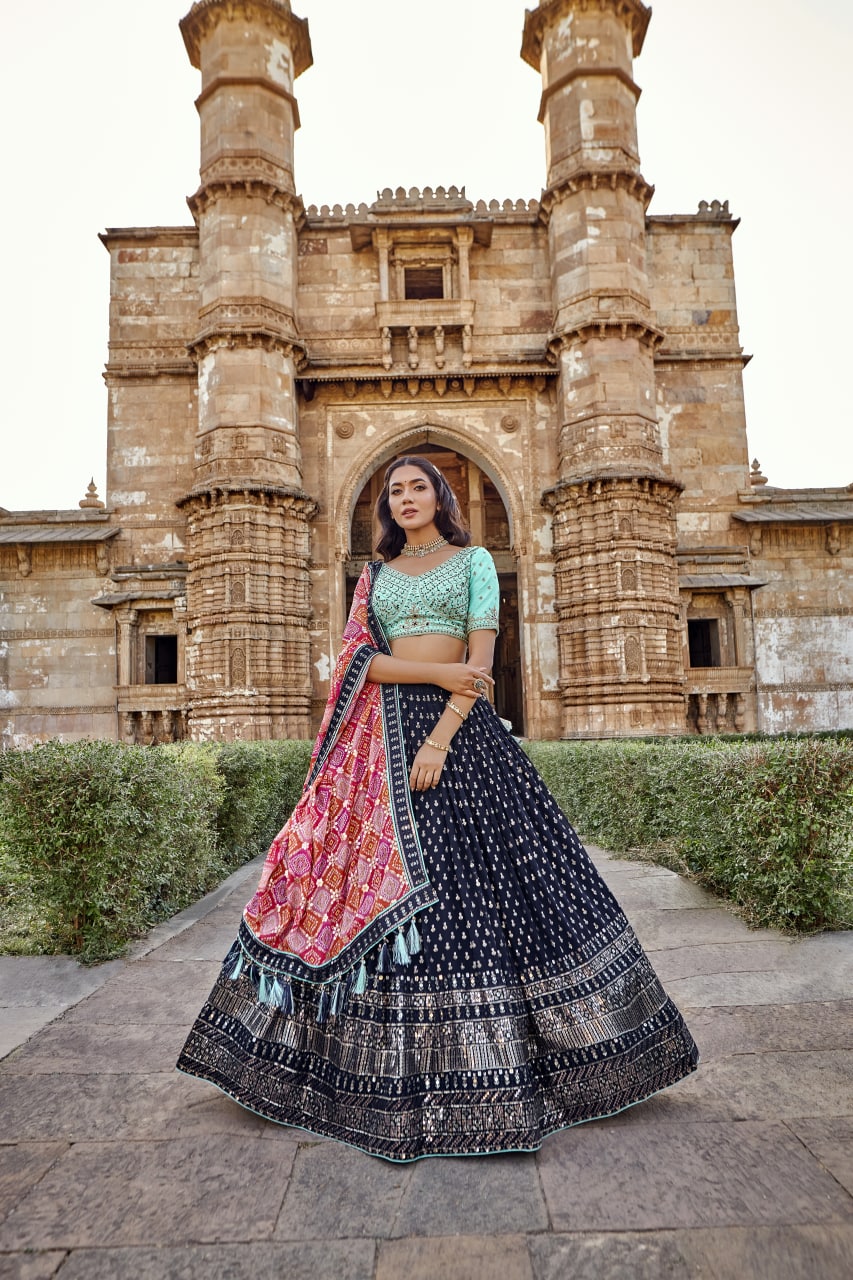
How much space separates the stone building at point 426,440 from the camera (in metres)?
14.8

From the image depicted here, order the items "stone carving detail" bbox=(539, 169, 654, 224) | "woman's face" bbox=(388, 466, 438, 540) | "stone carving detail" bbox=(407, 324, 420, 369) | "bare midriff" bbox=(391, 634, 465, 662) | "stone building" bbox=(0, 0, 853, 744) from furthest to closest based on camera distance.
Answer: "stone carving detail" bbox=(407, 324, 420, 369) < "stone carving detail" bbox=(539, 169, 654, 224) < "stone building" bbox=(0, 0, 853, 744) < "woman's face" bbox=(388, 466, 438, 540) < "bare midriff" bbox=(391, 634, 465, 662)

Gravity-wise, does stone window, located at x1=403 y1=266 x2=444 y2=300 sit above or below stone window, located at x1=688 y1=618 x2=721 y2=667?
above

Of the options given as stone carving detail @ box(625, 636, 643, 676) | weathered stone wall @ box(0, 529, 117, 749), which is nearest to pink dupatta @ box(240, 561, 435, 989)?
stone carving detail @ box(625, 636, 643, 676)

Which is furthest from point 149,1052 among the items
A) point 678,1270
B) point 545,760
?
point 545,760

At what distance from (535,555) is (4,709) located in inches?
428

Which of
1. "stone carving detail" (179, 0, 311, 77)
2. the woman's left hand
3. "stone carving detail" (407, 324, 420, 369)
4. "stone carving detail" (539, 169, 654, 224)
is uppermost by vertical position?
"stone carving detail" (179, 0, 311, 77)

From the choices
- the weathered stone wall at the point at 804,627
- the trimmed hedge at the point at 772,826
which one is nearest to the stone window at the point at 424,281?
the weathered stone wall at the point at 804,627

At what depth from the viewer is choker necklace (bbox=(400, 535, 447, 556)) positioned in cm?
280

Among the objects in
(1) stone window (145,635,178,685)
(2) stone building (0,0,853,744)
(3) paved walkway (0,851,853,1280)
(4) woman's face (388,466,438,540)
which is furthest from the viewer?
(1) stone window (145,635,178,685)

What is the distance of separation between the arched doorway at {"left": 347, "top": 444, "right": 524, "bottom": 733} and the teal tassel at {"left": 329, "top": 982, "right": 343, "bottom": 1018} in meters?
16.1

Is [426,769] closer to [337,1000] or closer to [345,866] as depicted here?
[345,866]

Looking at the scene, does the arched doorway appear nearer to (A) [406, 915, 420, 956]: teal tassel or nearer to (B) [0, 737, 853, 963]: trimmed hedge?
(B) [0, 737, 853, 963]: trimmed hedge

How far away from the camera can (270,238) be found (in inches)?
606

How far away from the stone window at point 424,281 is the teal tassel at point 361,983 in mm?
16838
